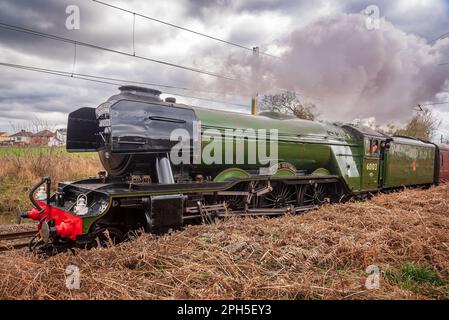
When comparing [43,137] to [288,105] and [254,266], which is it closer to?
[254,266]

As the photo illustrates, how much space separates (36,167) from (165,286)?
1096 centimetres

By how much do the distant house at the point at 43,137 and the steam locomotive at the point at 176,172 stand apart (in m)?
6.83

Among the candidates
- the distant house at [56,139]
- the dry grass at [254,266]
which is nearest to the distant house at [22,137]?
the distant house at [56,139]

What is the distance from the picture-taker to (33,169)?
11.7 meters

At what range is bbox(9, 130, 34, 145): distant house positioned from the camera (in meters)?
12.1

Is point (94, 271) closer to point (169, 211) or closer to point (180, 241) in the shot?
point (180, 241)

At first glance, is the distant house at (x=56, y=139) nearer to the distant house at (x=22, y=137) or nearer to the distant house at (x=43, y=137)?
the distant house at (x=43, y=137)

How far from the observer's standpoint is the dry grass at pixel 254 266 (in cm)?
268

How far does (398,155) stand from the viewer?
38.4ft

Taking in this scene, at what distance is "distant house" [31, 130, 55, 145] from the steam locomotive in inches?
269

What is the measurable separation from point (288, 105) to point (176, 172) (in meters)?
23.0

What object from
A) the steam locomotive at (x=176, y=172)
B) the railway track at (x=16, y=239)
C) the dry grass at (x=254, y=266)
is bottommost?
the railway track at (x=16, y=239)

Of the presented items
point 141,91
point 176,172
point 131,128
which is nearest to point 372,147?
point 176,172

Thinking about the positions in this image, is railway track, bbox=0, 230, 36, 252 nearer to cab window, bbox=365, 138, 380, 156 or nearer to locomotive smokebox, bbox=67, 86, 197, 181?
locomotive smokebox, bbox=67, 86, 197, 181
